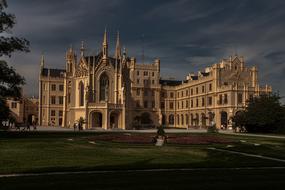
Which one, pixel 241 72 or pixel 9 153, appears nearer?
pixel 9 153

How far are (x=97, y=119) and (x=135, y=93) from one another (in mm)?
32763

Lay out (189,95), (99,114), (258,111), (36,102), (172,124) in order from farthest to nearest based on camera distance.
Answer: (36,102) → (172,124) → (189,95) → (99,114) → (258,111)

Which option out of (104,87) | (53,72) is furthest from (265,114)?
(53,72)

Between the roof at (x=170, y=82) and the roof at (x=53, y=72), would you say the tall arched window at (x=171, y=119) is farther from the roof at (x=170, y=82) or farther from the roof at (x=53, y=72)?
the roof at (x=53, y=72)

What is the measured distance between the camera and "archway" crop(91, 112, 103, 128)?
71875 mm

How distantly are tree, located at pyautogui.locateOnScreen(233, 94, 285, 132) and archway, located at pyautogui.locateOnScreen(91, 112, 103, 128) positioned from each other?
27342 mm

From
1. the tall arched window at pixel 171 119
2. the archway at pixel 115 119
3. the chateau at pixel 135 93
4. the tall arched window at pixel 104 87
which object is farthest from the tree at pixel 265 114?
the tall arched window at pixel 171 119

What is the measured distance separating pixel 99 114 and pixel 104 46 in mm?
13910

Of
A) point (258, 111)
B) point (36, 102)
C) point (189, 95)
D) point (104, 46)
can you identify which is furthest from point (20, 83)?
point (36, 102)

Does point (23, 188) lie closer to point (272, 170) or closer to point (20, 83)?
point (272, 170)

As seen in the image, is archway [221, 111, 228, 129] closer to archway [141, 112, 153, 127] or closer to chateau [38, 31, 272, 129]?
Result: chateau [38, 31, 272, 129]

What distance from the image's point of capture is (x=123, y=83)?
74125 mm

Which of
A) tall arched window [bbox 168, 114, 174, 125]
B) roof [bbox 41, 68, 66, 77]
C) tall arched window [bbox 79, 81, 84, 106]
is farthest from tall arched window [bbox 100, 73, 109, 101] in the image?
tall arched window [bbox 168, 114, 174, 125]

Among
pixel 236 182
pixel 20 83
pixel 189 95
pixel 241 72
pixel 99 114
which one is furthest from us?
pixel 189 95
